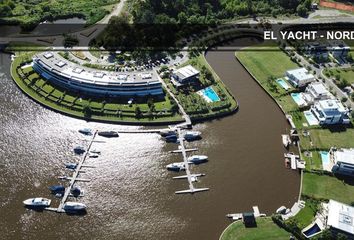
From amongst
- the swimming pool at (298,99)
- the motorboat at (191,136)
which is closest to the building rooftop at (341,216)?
the motorboat at (191,136)

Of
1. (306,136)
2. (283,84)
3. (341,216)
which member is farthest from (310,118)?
(341,216)

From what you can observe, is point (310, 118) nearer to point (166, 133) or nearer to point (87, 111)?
point (166, 133)

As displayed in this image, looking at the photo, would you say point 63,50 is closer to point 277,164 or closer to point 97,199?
point 97,199

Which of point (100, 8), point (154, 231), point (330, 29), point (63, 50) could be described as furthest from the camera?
point (100, 8)

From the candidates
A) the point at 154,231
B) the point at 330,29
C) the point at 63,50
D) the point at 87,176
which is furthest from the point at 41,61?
the point at 330,29

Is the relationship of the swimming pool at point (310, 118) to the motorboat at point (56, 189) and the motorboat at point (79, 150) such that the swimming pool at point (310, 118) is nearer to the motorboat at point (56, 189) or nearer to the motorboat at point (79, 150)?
the motorboat at point (79, 150)

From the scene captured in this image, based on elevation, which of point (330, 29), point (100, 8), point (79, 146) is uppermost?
point (100, 8)

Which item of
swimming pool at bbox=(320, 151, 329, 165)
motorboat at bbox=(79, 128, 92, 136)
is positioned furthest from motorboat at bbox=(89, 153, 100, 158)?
swimming pool at bbox=(320, 151, 329, 165)
